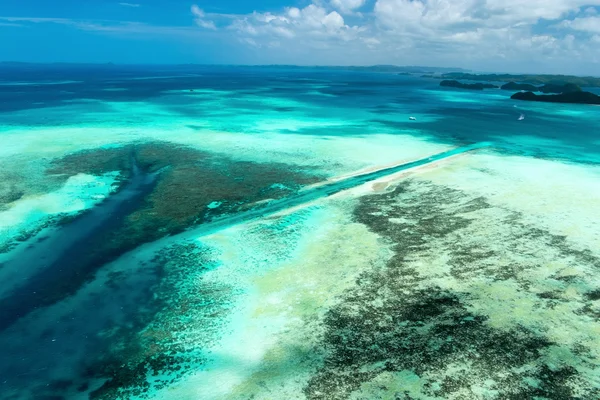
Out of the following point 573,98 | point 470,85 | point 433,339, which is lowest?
point 433,339

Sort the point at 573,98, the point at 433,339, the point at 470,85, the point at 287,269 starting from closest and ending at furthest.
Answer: the point at 433,339 → the point at 287,269 → the point at 573,98 → the point at 470,85

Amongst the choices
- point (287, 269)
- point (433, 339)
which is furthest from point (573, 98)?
point (433, 339)

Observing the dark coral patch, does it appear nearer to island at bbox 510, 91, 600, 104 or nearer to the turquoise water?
the turquoise water

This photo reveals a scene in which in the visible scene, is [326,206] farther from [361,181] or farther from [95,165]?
[95,165]

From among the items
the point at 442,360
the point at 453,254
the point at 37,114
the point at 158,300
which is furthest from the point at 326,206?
the point at 37,114

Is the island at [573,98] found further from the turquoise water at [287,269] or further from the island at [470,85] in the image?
the turquoise water at [287,269]

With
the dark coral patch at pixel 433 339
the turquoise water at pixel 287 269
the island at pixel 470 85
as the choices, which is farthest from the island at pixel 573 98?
the dark coral patch at pixel 433 339

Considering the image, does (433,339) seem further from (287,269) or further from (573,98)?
(573,98)

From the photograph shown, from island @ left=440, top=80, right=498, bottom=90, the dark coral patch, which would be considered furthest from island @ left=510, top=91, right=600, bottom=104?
the dark coral patch
